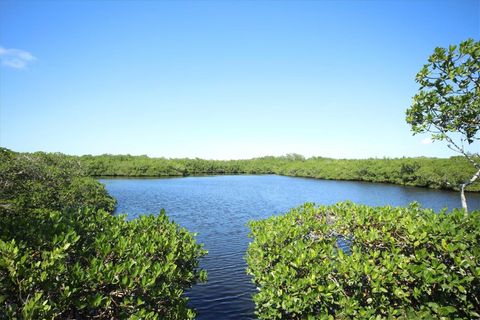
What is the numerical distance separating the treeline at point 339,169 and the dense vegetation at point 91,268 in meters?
34.3

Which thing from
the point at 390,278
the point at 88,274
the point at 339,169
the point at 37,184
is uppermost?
the point at 339,169

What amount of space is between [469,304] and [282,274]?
13.8 ft

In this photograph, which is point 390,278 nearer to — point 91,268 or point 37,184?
point 91,268

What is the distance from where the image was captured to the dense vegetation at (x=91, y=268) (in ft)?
16.3

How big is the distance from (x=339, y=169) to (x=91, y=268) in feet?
338

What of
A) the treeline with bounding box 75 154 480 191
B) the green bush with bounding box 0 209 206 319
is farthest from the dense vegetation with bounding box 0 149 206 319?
the treeline with bounding box 75 154 480 191

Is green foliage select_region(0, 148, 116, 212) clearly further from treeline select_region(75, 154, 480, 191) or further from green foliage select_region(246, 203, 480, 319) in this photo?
green foliage select_region(246, 203, 480, 319)

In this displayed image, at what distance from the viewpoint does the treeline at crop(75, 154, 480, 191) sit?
220 feet

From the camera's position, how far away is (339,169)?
101 metres

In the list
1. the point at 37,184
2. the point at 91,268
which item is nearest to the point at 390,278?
the point at 91,268

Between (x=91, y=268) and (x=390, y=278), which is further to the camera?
(x=390, y=278)

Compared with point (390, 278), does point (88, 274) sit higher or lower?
higher

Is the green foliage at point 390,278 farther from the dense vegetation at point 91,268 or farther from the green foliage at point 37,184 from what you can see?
the green foliage at point 37,184

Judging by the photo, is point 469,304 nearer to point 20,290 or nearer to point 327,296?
point 327,296
